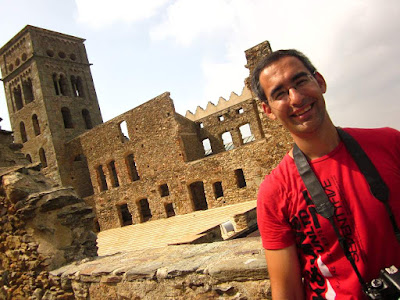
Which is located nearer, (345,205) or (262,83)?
(345,205)

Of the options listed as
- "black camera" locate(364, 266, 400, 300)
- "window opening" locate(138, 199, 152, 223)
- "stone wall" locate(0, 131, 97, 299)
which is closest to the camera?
"black camera" locate(364, 266, 400, 300)

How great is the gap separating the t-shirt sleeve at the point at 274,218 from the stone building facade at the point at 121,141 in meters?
11.8

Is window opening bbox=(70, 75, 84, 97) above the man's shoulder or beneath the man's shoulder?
above

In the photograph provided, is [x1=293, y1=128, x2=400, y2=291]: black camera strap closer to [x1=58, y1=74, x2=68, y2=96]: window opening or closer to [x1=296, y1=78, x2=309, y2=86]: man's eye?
[x1=296, y1=78, x2=309, y2=86]: man's eye

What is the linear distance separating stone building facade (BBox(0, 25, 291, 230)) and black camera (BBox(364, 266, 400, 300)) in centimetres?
1196

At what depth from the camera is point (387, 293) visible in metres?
1.15

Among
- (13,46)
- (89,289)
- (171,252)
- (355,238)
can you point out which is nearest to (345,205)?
(355,238)

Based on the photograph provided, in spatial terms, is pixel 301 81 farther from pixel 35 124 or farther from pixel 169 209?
pixel 35 124

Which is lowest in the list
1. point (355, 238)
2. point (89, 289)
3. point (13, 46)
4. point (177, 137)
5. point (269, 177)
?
point (89, 289)

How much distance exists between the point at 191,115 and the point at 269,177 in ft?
85.6

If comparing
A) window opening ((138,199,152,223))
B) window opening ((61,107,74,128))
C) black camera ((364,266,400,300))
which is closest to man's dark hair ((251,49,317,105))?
black camera ((364,266,400,300))

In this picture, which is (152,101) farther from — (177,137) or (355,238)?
(355,238)

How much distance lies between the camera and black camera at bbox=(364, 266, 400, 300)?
3.73 feet

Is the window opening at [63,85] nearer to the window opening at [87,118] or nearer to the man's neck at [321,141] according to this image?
A: the window opening at [87,118]
